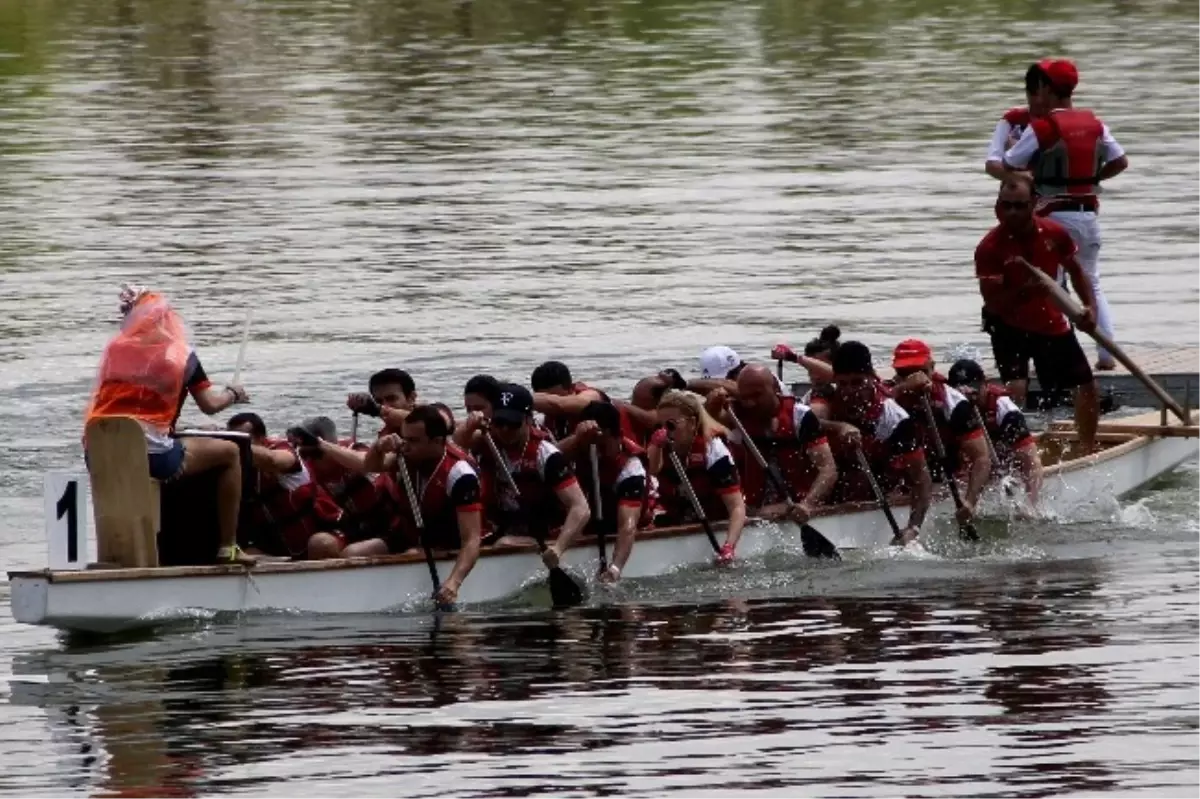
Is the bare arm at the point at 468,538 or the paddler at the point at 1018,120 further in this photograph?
the paddler at the point at 1018,120

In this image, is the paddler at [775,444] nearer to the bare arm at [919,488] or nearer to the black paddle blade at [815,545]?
the black paddle blade at [815,545]

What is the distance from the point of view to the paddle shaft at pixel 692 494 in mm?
21047

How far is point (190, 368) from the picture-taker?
1917 cm

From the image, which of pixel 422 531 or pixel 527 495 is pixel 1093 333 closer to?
pixel 527 495

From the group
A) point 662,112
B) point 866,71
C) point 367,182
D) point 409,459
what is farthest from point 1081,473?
point 866,71

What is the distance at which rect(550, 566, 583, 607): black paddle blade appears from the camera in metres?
20.1

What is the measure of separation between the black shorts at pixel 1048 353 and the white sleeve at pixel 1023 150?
208 centimetres

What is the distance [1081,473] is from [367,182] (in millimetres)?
21739

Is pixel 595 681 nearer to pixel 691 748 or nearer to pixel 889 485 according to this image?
pixel 691 748

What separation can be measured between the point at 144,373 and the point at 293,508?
1.69 m

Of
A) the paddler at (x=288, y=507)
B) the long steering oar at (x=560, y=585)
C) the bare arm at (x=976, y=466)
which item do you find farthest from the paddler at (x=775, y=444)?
the paddler at (x=288, y=507)

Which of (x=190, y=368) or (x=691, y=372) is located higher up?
(x=190, y=368)

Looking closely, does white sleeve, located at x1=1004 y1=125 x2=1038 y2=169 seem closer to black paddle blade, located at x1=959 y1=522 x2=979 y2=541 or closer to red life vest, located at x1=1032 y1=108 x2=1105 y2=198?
red life vest, located at x1=1032 y1=108 x2=1105 y2=198

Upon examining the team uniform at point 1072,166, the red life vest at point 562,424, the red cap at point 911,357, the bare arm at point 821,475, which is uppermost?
the team uniform at point 1072,166
